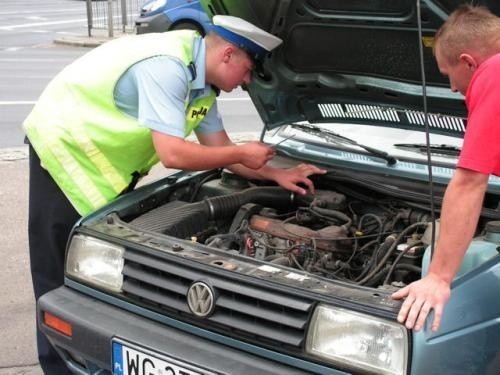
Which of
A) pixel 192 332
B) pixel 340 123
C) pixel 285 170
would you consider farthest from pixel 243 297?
pixel 340 123

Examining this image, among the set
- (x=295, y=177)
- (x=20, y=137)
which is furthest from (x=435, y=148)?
(x=20, y=137)

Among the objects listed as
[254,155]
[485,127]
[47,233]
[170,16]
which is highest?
[170,16]

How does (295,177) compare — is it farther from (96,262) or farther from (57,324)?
(57,324)

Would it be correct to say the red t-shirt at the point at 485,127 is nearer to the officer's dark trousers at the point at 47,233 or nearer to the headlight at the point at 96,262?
the headlight at the point at 96,262

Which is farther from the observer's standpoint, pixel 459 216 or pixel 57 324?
pixel 57 324

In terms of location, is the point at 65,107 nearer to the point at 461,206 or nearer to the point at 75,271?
the point at 75,271

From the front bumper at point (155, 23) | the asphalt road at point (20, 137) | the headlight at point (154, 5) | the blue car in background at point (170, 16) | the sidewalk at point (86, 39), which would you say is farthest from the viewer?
the sidewalk at point (86, 39)

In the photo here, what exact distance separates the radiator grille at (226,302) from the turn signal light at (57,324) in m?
0.26

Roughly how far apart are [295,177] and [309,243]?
56 centimetres

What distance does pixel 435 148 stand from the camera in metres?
3.41

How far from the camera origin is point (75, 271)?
9.19ft

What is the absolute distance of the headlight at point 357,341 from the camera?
2082 mm

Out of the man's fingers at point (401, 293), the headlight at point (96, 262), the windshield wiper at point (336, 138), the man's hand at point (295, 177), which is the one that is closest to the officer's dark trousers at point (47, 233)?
the headlight at point (96, 262)

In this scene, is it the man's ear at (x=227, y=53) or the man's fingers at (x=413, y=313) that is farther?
the man's ear at (x=227, y=53)
